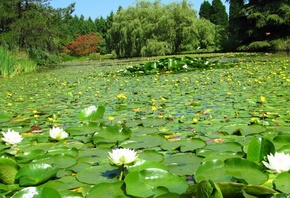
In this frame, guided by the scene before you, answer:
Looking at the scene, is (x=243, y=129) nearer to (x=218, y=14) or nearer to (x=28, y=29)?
(x=28, y=29)

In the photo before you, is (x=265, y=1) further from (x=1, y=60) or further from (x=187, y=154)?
(x=187, y=154)

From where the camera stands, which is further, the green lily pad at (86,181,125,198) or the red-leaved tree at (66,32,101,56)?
the red-leaved tree at (66,32,101,56)

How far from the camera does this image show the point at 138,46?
20391mm

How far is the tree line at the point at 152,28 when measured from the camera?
17938mm

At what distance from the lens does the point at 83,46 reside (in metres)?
36.5

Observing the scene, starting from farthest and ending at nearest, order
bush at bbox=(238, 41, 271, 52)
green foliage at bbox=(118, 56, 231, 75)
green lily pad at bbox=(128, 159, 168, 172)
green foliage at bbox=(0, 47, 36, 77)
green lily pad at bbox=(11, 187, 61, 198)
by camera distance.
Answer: bush at bbox=(238, 41, 271, 52) < green foliage at bbox=(0, 47, 36, 77) < green foliage at bbox=(118, 56, 231, 75) < green lily pad at bbox=(128, 159, 168, 172) < green lily pad at bbox=(11, 187, 61, 198)

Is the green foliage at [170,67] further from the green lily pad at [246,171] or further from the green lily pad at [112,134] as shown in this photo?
the green lily pad at [246,171]

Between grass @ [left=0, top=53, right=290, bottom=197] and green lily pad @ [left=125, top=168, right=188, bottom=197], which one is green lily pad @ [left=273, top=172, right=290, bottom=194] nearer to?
grass @ [left=0, top=53, right=290, bottom=197]

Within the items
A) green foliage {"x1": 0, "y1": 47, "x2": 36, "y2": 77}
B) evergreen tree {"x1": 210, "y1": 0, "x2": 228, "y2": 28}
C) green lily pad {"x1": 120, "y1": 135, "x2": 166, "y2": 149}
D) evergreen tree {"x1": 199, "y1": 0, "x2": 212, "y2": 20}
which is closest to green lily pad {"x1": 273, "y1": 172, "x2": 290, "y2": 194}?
green lily pad {"x1": 120, "y1": 135, "x2": 166, "y2": 149}

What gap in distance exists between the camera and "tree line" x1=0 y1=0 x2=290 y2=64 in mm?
17938

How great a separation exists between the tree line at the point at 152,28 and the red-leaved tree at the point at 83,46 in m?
13.2

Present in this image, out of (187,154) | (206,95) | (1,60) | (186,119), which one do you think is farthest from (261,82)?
(1,60)

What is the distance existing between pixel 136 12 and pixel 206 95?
61.3 feet

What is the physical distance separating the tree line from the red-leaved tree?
13.2 m
